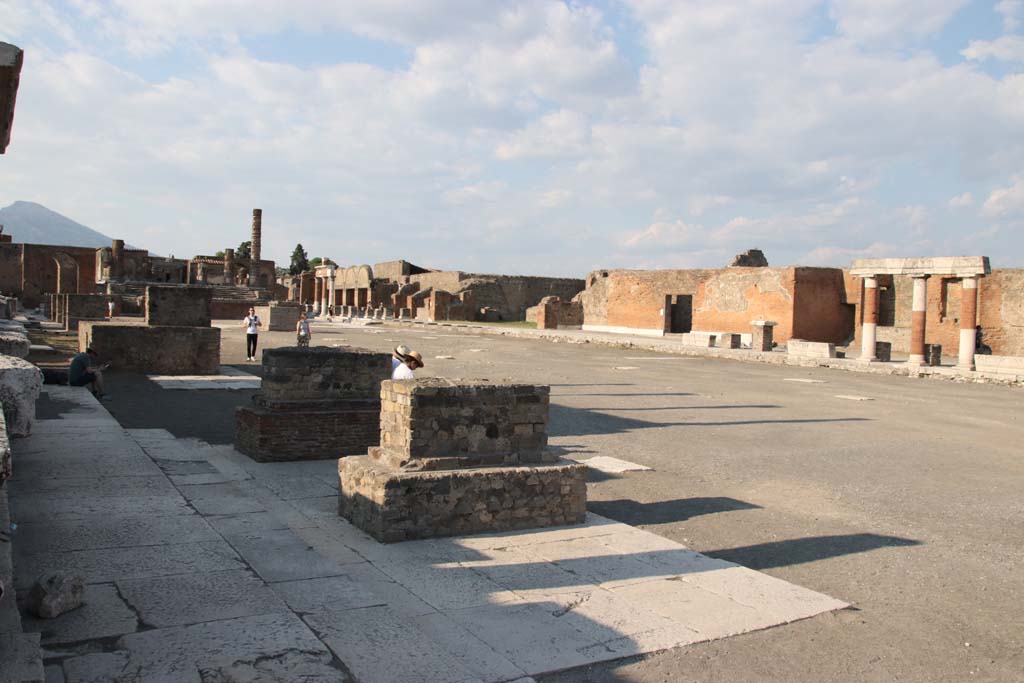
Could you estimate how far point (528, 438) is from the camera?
5707mm

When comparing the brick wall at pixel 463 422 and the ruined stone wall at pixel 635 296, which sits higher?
the ruined stone wall at pixel 635 296

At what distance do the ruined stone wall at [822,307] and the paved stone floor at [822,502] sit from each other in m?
15.1

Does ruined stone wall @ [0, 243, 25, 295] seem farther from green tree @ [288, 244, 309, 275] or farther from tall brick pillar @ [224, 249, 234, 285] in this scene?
green tree @ [288, 244, 309, 275]

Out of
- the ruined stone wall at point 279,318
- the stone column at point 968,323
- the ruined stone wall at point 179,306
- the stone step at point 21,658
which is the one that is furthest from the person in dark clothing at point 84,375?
the ruined stone wall at point 279,318

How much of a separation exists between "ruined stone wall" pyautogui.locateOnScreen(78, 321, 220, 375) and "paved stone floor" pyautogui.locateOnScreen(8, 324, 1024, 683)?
1153 mm

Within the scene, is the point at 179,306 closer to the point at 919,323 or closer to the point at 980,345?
the point at 919,323

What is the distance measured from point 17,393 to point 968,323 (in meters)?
22.1

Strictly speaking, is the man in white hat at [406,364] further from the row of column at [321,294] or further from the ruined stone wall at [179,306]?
the row of column at [321,294]

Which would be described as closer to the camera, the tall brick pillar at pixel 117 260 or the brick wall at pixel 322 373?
the brick wall at pixel 322 373

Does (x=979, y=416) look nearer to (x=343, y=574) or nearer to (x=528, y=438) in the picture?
(x=528, y=438)

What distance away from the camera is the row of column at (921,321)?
21.0 m

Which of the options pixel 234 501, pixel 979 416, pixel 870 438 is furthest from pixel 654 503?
pixel 979 416

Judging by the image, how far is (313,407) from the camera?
25.8 ft

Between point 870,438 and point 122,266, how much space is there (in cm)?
5250
